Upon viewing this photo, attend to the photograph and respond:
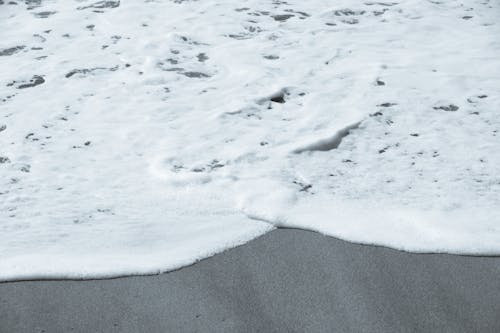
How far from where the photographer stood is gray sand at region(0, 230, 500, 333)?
1841 mm

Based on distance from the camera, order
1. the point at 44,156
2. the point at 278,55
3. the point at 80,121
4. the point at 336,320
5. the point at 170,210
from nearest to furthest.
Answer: the point at 336,320, the point at 170,210, the point at 44,156, the point at 80,121, the point at 278,55

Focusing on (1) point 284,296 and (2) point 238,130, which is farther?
(2) point 238,130

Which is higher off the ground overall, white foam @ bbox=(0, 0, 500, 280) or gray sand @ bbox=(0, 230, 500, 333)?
gray sand @ bbox=(0, 230, 500, 333)

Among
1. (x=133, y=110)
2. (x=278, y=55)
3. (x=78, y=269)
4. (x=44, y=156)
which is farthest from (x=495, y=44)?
(x=78, y=269)

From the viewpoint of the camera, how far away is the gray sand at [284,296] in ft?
6.04

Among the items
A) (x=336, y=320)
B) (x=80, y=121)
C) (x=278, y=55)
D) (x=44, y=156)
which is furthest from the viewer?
(x=278, y=55)

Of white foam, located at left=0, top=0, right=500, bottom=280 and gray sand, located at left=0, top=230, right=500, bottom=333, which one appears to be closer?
gray sand, located at left=0, top=230, right=500, bottom=333

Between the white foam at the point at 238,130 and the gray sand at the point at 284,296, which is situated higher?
the gray sand at the point at 284,296

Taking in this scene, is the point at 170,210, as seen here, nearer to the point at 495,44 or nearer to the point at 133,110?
the point at 133,110

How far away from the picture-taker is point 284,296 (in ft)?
6.38

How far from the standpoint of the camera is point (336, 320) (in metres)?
1.84

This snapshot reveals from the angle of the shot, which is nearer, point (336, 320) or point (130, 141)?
point (336, 320)

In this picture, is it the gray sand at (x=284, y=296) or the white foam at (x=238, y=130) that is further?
the white foam at (x=238, y=130)

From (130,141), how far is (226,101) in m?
0.58
